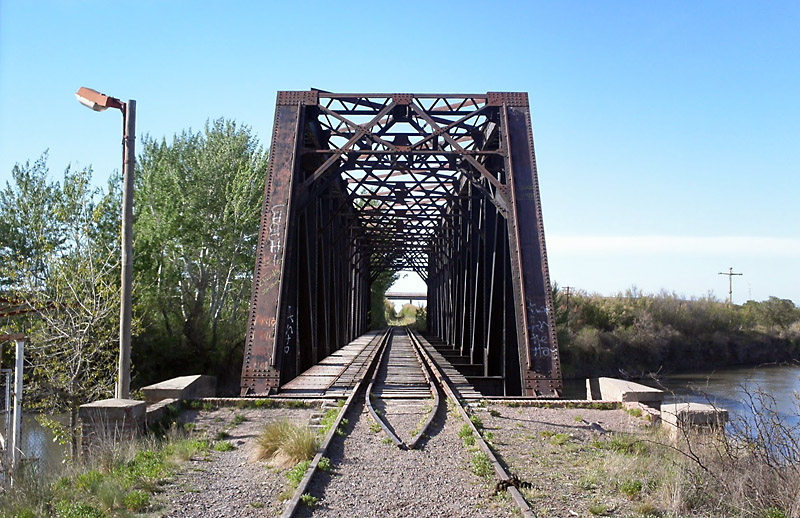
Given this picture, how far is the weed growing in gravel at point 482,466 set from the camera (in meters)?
5.70

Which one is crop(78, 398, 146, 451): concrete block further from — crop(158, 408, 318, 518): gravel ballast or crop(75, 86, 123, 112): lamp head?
crop(75, 86, 123, 112): lamp head

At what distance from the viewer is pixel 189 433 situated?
7.62 meters

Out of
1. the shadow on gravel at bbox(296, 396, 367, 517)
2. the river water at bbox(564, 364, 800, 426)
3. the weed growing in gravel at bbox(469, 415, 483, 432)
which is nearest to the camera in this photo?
the shadow on gravel at bbox(296, 396, 367, 517)

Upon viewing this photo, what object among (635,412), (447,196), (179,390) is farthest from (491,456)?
(447,196)

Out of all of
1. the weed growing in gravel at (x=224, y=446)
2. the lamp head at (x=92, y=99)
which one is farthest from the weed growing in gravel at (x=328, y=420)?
the lamp head at (x=92, y=99)

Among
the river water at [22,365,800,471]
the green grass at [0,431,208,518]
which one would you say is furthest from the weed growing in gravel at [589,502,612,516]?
the river water at [22,365,800,471]

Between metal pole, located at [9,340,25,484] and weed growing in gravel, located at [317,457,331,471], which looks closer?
weed growing in gravel, located at [317,457,331,471]

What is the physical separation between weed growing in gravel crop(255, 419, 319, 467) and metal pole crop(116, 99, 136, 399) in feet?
7.66

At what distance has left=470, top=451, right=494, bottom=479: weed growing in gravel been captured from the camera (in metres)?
5.70

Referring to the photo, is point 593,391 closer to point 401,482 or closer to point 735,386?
point 401,482

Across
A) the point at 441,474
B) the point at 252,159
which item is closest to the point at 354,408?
the point at 441,474

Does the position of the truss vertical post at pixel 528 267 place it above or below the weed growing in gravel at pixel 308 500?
above

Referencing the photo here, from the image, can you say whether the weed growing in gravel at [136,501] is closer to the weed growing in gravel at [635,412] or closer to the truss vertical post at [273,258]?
the truss vertical post at [273,258]

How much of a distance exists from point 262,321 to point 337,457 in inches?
171
